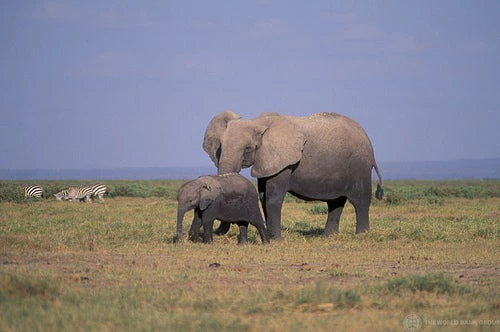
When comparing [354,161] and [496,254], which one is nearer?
[496,254]

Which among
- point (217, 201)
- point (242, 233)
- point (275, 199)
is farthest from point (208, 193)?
point (275, 199)

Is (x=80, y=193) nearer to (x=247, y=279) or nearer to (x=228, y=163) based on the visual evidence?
(x=228, y=163)

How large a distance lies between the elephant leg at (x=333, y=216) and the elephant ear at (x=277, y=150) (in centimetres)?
233

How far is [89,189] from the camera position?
37000 mm

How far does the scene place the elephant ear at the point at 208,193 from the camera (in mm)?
16000

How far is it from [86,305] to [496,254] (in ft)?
28.0

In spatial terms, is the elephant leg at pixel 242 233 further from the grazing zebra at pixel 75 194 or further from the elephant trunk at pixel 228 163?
the grazing zebra at pixel 75 194

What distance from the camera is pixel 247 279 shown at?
459 inches

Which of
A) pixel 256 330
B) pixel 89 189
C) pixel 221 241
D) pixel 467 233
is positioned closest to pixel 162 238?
pixel 221 241

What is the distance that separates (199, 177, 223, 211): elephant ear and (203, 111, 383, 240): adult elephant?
0.81 metres

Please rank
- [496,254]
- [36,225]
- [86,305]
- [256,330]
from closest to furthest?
[256,330]
[86,305]
[496,254]
[36,225]

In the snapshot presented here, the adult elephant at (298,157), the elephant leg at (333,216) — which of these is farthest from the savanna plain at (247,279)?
the adult elephant at (298,157)

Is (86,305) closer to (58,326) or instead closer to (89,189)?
(58,326)

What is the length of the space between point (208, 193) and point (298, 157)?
2359 mm
